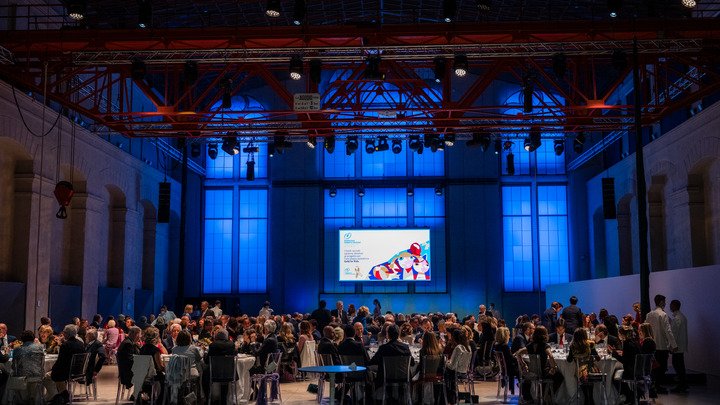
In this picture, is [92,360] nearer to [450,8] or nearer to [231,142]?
[450,8]

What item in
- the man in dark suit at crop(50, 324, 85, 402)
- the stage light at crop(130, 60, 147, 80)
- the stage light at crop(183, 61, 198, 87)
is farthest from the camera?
the stage light at crop(183, 61, 198, 87)

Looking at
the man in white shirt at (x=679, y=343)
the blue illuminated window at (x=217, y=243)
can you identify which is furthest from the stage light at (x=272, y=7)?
the blue illuminated window at (x=217, y=243)

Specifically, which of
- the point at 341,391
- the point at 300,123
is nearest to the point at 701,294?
the point at 341,391

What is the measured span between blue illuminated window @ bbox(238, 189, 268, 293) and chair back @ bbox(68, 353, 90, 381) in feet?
53.0

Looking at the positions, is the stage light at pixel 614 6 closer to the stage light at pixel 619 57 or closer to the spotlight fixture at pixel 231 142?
the stage light at pixel 619 57

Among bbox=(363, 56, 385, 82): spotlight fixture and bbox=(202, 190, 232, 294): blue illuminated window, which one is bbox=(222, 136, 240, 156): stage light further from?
bbox=(202, 190, 232, 294): blue illuminated window

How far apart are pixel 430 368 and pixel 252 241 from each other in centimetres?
1822

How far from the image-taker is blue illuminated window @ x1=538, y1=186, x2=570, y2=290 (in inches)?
1029

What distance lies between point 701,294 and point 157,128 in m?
13.4

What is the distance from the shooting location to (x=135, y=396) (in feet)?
31.2

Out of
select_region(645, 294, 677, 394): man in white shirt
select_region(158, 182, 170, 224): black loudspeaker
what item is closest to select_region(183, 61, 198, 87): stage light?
select_region(158, 182, 170, 224): black loudspeaker

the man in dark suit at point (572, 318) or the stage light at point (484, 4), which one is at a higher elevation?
the stage light at point (484, 4)

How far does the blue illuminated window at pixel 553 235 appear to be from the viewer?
2612cm

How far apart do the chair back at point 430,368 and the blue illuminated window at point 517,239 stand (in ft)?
56.5
